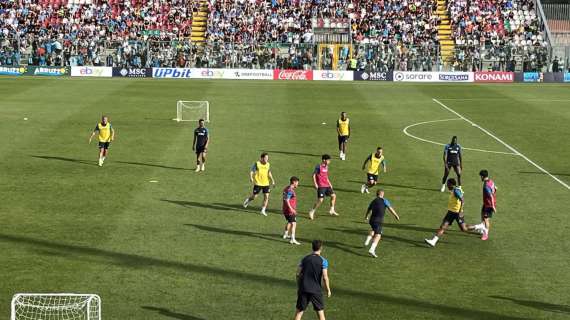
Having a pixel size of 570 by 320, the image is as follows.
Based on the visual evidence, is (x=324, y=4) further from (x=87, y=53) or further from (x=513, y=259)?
(x=513, y=259)

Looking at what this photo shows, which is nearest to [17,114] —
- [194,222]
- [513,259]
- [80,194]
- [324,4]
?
[80,194]

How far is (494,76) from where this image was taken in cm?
7044

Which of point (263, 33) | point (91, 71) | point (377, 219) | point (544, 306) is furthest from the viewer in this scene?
point (263, 33)

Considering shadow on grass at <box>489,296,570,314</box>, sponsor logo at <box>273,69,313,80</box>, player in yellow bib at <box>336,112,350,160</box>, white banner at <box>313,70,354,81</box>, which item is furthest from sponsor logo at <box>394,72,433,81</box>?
shadow on grass at <box>489,296,570,314</box>

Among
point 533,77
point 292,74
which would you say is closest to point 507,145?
point 292,74

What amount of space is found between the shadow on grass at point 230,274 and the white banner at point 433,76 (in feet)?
161

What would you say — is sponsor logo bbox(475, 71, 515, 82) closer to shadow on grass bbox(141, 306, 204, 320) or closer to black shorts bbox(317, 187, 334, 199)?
black shorts bbox(317, 187, 334, 199)

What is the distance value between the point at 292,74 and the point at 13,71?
858 inches

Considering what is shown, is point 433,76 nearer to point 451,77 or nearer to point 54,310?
point 451,77

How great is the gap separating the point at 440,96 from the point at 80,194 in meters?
35.5

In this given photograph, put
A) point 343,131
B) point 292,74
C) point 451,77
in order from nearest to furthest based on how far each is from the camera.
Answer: point 343,131, point 292,74, point 451,77

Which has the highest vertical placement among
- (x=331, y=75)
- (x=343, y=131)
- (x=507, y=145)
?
(x=331, y=75)

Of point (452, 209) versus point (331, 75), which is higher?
point (331, 75)

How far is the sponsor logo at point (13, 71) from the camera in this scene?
228 ft
